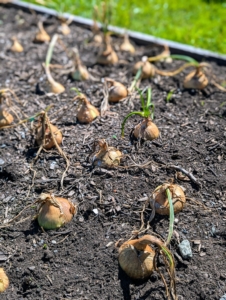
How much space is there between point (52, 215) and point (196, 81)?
164 cm

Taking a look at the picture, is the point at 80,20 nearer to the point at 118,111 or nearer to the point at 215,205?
the point at 118,111

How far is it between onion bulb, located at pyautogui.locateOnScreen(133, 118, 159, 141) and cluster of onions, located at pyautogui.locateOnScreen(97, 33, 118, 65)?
1181mm

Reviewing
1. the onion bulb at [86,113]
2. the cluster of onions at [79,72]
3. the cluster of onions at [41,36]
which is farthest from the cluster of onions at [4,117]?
the cluster of onions at [41,36]

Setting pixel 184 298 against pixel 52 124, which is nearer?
pixel 184 298

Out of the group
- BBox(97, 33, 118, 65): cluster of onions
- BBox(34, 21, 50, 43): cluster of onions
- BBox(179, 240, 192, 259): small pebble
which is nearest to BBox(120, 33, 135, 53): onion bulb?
BBox(97, 33, 118, 65): cluster of onions

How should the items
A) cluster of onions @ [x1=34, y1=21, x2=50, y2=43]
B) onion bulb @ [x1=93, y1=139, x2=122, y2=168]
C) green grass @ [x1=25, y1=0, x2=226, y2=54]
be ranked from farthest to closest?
green grass @ [x1=25, y1=0, x2=226, y2=54], cluster of onions @ [x1=34, y1=21, x2=50, y2=43], onion bulb @ [x1=93, y1=139, x2=122, y2=168]

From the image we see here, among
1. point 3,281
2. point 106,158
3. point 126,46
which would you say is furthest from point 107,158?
point 126,46

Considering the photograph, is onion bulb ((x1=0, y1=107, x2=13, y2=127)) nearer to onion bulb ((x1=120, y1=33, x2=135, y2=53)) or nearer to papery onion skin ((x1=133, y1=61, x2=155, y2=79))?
papery onion skin ((x1=133, y1=61, x2=155, y2=79))

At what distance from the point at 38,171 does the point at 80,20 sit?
2372 millimetres

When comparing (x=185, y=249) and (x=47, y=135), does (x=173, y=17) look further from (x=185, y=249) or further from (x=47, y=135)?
(x=185, y=249)

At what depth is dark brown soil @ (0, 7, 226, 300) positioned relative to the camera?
223 cm

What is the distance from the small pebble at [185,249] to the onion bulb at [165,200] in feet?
0.63

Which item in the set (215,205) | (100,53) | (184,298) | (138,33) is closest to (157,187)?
(215,205)

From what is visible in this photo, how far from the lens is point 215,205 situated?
254 cm
